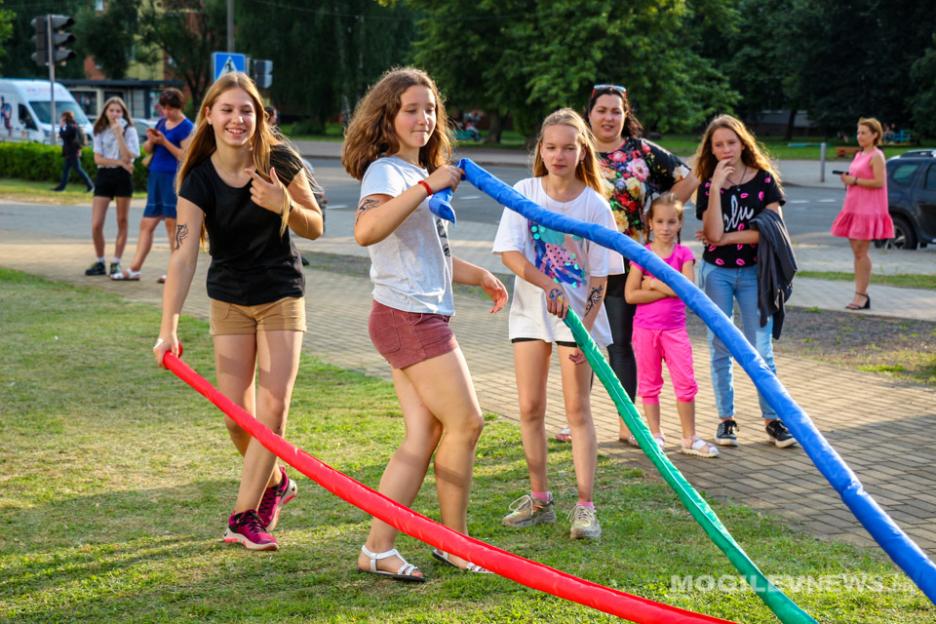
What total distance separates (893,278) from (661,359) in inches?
375

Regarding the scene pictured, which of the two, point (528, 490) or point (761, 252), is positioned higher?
point (761, 252)

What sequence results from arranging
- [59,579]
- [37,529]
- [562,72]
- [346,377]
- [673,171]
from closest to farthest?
[59,579] < [37,529] < [673,171] < [346,377] < [562,72]

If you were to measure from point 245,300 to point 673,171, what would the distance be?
2.83 meters

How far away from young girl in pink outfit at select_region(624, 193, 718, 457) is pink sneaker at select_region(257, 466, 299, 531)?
2302 mm

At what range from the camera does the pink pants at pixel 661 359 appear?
6629mm

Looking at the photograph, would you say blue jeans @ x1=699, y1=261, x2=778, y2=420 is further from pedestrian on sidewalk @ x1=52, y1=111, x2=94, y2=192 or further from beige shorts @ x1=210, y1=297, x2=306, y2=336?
pedestrian on sidewalk @ x1=52, y1=111, x2=94, y2=192

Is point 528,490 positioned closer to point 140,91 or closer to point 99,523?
point 99,523

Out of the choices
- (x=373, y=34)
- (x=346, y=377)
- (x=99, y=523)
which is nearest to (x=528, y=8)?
(x=373, y=34)

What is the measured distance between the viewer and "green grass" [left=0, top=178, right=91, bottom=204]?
26.8 meters

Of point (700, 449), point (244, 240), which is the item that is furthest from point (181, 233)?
point (700, 449)

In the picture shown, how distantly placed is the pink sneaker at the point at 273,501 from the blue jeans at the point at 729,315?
2.74 metres

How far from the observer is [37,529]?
17.4ft

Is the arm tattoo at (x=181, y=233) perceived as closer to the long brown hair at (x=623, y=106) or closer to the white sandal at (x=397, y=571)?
the white sandal at (x=397, y=571)

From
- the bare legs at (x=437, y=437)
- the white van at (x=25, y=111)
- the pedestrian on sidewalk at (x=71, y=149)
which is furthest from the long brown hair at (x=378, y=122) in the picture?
the white van at (x=25, y=111)
